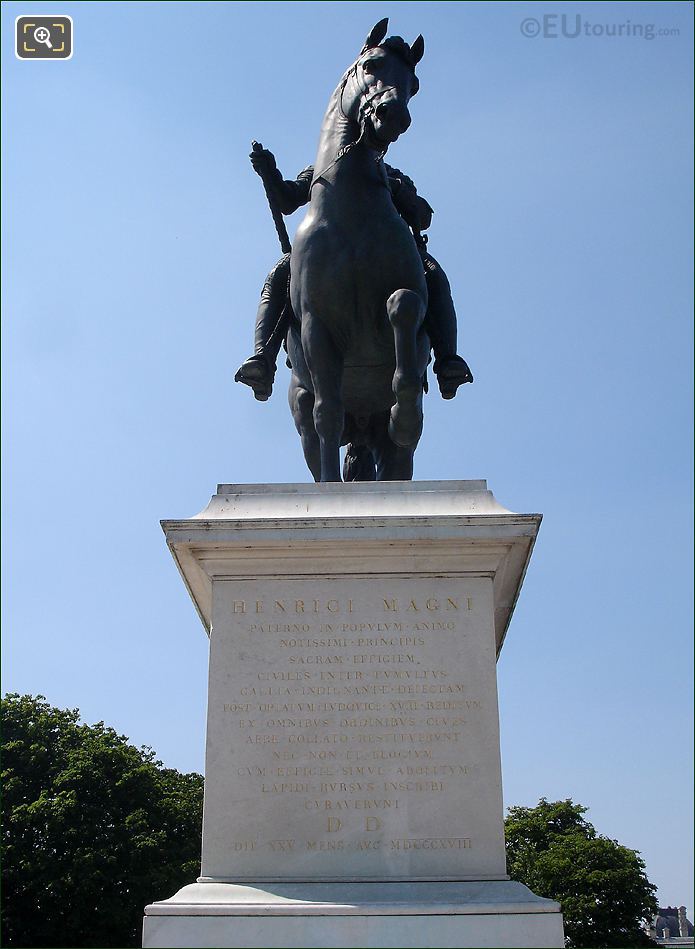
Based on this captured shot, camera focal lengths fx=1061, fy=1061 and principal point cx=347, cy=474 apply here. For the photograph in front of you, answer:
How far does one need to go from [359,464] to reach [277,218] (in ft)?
8.17

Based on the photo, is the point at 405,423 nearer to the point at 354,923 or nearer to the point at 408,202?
the point at 408,202

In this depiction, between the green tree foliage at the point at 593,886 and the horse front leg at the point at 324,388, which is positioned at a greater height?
the horse front leg at the point at 324,388

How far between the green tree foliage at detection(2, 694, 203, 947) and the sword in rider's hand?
24.1 m

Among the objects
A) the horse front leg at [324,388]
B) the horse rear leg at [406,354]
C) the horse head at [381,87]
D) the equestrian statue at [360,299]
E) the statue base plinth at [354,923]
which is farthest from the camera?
the horse front leg at [324,388]

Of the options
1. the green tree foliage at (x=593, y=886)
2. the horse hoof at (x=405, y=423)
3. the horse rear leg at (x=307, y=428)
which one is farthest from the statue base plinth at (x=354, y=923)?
the green tree foliage at (x=593, y=886)

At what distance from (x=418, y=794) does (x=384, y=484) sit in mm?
2132

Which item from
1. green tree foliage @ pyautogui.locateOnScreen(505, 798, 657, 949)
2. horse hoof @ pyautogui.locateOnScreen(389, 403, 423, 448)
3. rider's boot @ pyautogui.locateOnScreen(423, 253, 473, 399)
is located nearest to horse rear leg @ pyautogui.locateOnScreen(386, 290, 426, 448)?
horse hoof @ pyautogui.locateOnScreen(389, 403, 423, 448)

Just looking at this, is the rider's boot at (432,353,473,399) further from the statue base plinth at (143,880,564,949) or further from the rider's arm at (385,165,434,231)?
the statue base plinth at (143,880,564,949)

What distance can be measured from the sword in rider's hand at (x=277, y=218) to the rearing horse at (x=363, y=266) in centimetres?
97

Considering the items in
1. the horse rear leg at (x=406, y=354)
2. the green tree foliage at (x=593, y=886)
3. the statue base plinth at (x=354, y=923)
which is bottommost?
the green tree foliage at (x=593, y=886)

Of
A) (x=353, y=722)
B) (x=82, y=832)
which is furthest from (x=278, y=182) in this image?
(x=82, y=832)

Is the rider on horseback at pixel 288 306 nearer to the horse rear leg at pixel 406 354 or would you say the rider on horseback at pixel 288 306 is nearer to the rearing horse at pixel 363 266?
the rearing horse at pixel 363 266

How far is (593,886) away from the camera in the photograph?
41031mm

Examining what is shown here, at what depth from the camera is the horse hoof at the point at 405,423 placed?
8445 millimetres
